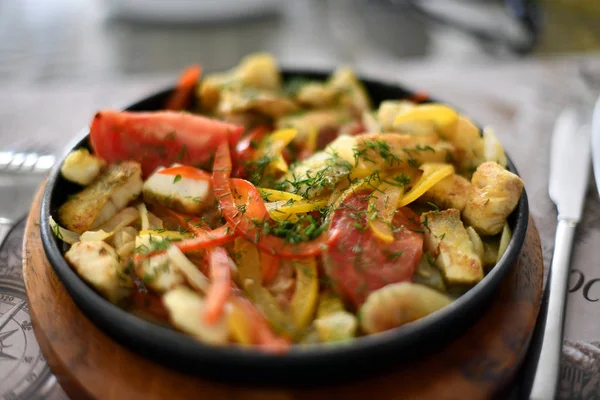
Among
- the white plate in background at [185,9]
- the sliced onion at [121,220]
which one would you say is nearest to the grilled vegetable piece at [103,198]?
the sliced onion at [121,220]

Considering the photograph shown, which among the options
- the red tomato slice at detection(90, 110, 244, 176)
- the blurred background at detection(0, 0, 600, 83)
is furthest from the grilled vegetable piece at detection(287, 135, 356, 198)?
the blurred background at detection(0, 0, 600, 83)

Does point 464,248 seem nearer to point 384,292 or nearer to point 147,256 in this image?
point 384,292

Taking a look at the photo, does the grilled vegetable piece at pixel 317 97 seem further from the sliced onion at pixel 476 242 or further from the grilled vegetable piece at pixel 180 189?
the sliced onion at pixel 476 242

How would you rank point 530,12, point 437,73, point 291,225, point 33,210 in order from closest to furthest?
point 291,225, point 33,210, point 437,73, point 530,12

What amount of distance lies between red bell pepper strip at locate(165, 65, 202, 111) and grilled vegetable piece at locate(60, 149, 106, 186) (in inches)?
27.5

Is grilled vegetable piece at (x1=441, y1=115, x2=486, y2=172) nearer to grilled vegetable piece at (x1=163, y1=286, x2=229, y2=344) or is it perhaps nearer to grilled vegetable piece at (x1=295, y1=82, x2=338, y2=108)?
grilled vegetable piece at (x1=295, y1=82, x2=338, y2=108)

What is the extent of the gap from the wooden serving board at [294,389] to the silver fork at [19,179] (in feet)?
2.46

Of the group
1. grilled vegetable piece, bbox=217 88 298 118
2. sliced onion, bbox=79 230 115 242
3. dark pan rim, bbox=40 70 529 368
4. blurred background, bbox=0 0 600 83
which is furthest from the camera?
blurred background, bbox=0 0 600 83

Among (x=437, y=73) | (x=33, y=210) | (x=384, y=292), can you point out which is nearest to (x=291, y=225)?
(x=384, y=292)

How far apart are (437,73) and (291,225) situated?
225 cm

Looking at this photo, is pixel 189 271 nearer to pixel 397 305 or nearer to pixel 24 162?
pixel 397 305

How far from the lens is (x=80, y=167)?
1.94m

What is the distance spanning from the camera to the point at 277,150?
2160 millimetres

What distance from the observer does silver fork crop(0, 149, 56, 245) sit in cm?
230
